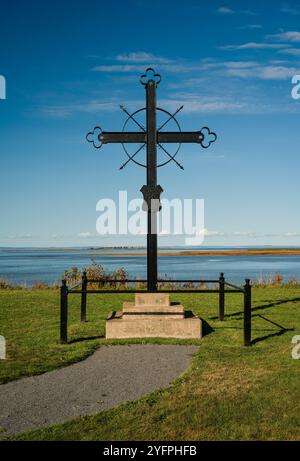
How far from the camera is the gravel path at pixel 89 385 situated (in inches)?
201

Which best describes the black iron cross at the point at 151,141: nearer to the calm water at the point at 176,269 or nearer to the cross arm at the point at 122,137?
the cross arm at the point at 122,137

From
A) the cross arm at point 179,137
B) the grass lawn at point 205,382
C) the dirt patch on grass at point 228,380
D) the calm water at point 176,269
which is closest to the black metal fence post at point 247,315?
the grass lawn at point 205,382

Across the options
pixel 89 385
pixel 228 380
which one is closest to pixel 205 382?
pixel 228 380

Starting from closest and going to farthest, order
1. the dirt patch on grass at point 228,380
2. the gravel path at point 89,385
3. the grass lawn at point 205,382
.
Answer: the grass lawn at point 205,382 → the gravel path at point 89,385 → the dirt patch on grass at point 228,380

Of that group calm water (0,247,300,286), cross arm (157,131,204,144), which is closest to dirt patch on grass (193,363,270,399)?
cross arm (157,131,204,144)

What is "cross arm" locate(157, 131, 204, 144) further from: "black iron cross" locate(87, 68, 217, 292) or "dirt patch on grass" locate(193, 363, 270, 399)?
"dirt patch on grass" locate(193, 363, 270, 399)

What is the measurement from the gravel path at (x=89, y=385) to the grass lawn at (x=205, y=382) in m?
0.23

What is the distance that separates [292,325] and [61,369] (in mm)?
5601

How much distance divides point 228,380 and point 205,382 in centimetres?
31

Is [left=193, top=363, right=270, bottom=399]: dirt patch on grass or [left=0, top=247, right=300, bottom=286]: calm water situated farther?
[left=0, top=247, right=300, bottom=286]: calm water

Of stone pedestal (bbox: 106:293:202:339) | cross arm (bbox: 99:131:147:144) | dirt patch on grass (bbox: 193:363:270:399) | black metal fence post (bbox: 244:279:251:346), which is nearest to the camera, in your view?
dirt patch on grass (bbox: 193:363:270:399)

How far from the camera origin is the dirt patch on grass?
18.9 ft

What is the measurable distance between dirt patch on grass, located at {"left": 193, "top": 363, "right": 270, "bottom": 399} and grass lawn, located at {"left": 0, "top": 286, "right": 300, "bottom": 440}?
12mm
